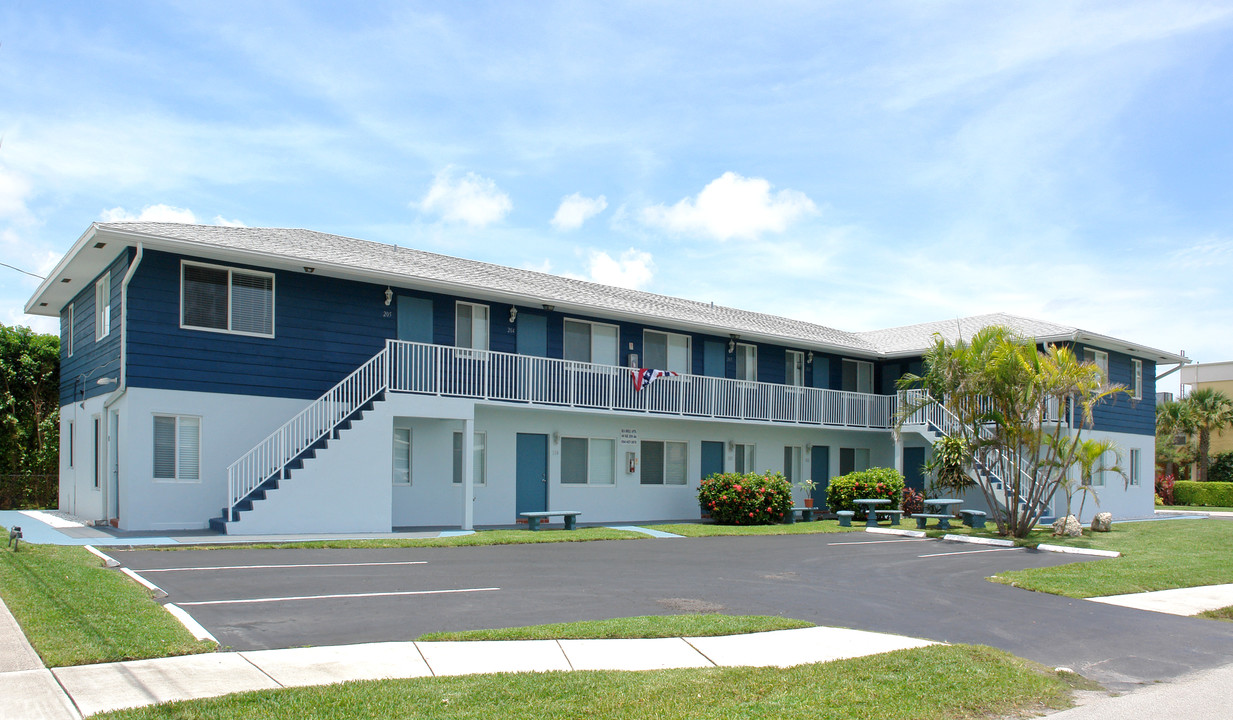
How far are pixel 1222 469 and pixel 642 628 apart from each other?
47.6 meters

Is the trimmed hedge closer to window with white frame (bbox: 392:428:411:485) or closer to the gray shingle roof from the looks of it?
the gray shingle roof

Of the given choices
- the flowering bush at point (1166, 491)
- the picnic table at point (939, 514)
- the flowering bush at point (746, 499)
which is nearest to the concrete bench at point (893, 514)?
the picnic table at point (939, 514)

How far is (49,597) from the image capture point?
927 cm

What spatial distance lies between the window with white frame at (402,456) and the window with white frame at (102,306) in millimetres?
6044

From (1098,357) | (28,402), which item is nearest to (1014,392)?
(1098,357)

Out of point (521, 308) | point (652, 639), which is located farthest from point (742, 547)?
point (652, 639)

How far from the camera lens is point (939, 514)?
78.2 ft

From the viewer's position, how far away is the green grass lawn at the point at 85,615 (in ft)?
23.9

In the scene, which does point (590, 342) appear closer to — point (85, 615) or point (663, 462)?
point (663, 462)

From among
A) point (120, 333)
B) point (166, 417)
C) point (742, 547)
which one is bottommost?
point (742, 547)

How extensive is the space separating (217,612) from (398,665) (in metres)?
2.92

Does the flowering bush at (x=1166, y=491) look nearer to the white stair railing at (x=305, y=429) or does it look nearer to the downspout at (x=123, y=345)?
the white stair railing at (x=305, y=429)

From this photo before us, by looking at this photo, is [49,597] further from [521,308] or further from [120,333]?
[521,308]

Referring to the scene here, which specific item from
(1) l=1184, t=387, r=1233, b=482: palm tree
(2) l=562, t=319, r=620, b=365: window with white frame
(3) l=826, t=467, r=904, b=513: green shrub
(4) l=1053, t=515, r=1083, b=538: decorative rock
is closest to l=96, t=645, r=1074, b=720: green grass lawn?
(4) l=1053, t=515, r=1083, b=538: decorative rock
